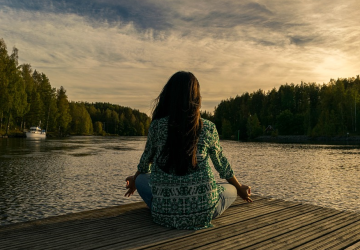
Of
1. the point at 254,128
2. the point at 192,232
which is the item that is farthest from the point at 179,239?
the point at 254,128

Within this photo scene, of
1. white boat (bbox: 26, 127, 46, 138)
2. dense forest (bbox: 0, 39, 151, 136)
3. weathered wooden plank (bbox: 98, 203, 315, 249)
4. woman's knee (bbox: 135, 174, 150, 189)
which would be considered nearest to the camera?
weathered wooden plank (bbox: 98, 203, 315, 249)

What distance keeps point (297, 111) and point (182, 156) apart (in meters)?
135

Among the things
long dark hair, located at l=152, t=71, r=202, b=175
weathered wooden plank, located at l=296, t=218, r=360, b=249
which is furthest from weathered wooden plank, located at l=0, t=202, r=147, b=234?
weathered wooden plank, located at l=296, t=218, r=360, b=249

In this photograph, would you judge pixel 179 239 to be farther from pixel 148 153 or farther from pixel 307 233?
pixel 307 233

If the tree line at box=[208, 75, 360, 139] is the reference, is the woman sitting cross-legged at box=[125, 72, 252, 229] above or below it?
below

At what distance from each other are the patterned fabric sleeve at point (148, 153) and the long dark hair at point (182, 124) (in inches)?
10.4

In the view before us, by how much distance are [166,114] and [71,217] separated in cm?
227

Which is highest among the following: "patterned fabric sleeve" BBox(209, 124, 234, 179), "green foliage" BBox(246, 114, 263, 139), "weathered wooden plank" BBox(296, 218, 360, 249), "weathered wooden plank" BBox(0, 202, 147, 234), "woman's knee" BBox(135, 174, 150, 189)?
"green foliage" BBox(246, 114, 263, 139)

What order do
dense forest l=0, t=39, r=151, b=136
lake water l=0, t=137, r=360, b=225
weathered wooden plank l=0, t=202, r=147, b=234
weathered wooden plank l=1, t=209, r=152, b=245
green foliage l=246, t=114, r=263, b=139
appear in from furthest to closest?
green foliage l=246, t=114, r=263, b=139, dense forest l=0, t=39, r=151, b=136, lake water l=0, t=137, r=360, b=225, weathered wooden plank l=0, t=202, r=147, b=234, weathered wooden plank l=1, t=209, r=152, b=245

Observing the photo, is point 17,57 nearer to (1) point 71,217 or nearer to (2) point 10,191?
(2) point 10,191

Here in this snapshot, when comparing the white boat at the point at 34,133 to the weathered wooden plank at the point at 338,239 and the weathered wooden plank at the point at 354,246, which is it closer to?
the weathered wooden plank at the point at 338,239

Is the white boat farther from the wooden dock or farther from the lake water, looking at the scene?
the wooden dock

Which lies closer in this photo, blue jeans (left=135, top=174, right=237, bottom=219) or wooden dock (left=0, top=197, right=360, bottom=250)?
wooden dock (left=0, top=197, right=360, bottom=250)

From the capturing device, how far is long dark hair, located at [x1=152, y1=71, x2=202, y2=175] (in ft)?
11.7
